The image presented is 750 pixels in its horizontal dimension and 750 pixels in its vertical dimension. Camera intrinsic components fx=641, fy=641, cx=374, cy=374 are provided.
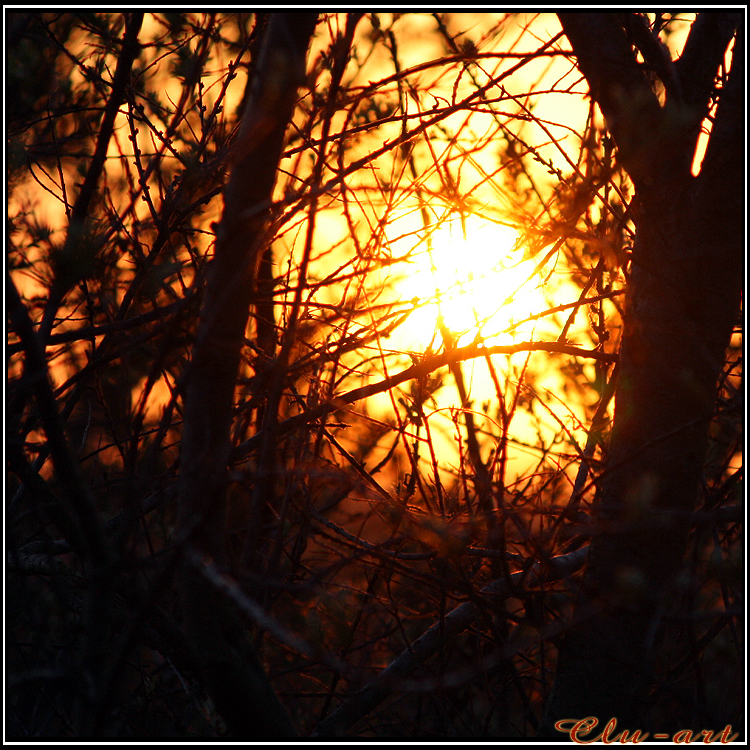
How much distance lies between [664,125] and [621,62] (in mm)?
244

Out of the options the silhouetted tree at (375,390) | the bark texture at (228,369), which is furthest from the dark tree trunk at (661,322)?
the bark texture at (228,369)

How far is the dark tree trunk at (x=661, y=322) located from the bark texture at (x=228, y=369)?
0.75 m

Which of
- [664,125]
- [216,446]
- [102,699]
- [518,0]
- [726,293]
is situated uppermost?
[518,0]

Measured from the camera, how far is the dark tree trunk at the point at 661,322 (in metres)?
1.51

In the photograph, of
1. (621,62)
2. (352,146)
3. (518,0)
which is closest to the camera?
(621,62)

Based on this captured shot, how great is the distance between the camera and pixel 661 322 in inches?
61.4

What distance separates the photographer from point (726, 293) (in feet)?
5.10

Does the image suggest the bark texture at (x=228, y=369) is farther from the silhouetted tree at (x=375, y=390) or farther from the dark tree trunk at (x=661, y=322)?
the dark tree trunk at (x=661, y=322)

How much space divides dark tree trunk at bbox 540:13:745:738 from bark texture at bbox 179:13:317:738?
75 centimetres

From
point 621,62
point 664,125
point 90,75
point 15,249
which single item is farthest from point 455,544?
point 90,75

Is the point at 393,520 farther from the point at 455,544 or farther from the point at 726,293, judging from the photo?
the point at 726,293

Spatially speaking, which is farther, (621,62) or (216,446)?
(621,62)

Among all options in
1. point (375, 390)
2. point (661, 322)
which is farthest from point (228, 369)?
point (661, 322)

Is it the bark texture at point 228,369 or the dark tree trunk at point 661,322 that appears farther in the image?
the dark tree trunk at point 661,322
